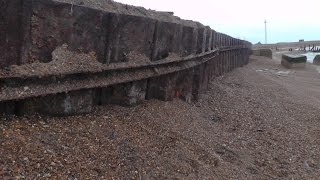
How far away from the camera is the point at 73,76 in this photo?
4.13 metres

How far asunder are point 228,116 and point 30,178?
201 inches

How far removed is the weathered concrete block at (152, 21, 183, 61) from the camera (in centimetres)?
593

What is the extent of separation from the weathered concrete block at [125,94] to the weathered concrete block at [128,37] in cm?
29

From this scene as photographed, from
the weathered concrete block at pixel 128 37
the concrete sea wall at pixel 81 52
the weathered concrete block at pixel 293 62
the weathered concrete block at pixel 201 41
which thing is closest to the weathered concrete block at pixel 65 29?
the concrete sea wall at pixel 81 52

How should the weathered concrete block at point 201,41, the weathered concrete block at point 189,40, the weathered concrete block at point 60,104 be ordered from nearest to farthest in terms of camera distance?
the weathered concrete block at point 60,104, the weathered concrete block at point 189,40, the weathered concrete block at point 201,41

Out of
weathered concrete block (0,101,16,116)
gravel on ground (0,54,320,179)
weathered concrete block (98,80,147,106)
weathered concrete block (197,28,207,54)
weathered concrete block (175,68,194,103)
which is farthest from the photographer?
weathered concrete block (197,28,207,54)

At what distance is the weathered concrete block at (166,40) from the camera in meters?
5.93

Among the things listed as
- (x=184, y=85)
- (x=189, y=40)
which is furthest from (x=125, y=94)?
(x=189, y=40)

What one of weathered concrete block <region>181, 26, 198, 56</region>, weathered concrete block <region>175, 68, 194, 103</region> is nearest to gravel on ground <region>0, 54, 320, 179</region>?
weathered concrete block <region>175, 68, 194, 103</region>

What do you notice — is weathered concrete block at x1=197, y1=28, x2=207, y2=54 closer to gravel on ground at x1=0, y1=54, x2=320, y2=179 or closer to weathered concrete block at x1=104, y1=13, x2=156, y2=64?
gravel on ground at x1=0, y1=54, x2=320, y2=179

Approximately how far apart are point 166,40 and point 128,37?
1.23 m

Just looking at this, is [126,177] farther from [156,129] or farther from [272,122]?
[272,122]

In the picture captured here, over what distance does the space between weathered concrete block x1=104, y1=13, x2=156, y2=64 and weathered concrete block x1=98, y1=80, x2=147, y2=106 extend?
29cm

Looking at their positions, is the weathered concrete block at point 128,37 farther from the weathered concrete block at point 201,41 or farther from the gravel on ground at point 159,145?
the weathered concrete block at point 201,41
